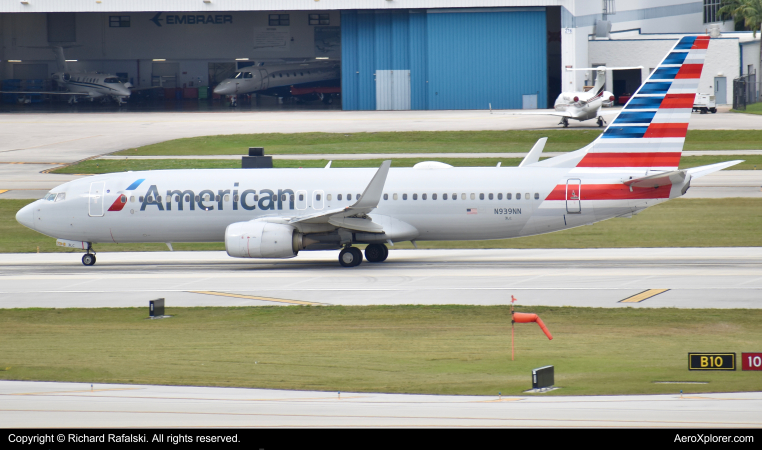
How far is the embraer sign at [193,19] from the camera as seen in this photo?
358 ft

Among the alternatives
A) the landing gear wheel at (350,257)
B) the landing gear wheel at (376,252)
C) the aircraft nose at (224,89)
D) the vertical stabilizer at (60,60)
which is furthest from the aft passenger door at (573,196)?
the vertical stabilizer at (60,60)

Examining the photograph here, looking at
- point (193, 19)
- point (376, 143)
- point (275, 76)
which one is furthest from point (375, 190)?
point (193, 19)

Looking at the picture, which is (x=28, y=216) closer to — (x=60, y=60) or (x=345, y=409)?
(x=345, y=409)

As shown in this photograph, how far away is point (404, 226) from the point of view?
3188cm

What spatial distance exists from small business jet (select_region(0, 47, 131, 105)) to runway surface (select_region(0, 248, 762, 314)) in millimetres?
71905

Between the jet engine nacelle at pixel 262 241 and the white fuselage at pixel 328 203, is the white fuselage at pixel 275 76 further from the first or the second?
the jet engine nacelle at pixel 262 241

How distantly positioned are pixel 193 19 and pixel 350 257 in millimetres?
84617

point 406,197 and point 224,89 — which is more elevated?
point 224,89

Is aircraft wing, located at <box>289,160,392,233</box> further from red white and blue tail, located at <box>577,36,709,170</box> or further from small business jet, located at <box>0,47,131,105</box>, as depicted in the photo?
small business jet, located at <box>0,47,131,105</box>

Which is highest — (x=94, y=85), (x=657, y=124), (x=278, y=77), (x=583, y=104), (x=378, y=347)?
(x=278, y=77)

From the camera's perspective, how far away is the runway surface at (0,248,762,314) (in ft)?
85.6

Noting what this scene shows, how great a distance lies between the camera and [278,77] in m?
109

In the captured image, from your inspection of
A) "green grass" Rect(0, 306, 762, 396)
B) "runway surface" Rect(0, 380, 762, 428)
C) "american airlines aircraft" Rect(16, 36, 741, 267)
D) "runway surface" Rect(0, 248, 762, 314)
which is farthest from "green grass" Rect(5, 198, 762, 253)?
"runway surface" Rect(0, 380, 762, 428)
